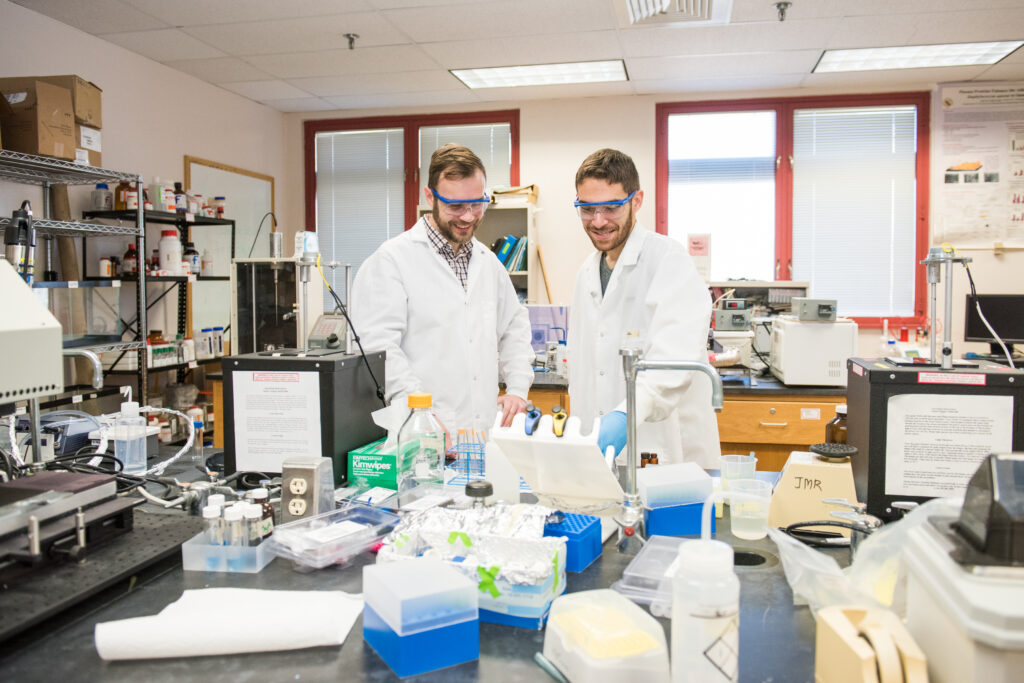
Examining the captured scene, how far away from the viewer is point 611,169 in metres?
2.03

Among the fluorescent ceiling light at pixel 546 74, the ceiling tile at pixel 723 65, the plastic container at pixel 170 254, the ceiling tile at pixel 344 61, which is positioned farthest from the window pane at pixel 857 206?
the plastic container at pixel 170 254

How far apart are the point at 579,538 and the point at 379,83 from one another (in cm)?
432

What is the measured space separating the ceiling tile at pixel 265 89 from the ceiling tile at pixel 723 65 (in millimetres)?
2322

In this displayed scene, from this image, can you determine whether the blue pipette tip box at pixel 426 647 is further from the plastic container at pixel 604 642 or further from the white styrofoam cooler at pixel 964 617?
the white styrofoam cooler at pixel 964 617

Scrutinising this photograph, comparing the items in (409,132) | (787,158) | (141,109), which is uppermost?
(409,132)

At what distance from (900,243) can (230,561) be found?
5053 mm

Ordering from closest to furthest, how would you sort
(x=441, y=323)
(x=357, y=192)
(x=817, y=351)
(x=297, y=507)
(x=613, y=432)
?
(x=297, y=507) → (x=613, y=432) → (x=441, y=323) → (x=817, y=351) → (x=357, y=192)

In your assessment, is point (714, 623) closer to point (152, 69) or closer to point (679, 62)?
point (679, 62)

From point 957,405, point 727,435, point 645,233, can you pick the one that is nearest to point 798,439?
point 727,435

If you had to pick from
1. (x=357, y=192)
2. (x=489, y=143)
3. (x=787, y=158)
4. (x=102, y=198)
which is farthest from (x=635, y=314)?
(x=357, y=192)

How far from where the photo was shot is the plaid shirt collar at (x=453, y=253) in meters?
2.55

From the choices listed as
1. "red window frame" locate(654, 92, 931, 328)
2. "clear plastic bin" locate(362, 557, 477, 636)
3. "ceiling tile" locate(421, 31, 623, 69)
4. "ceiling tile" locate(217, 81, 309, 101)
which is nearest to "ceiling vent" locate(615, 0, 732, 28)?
"ceiling tile" locate(421, 31, 623, 69)

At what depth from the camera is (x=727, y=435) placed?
10.9 ft

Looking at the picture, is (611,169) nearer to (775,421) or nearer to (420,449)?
(420,449)
